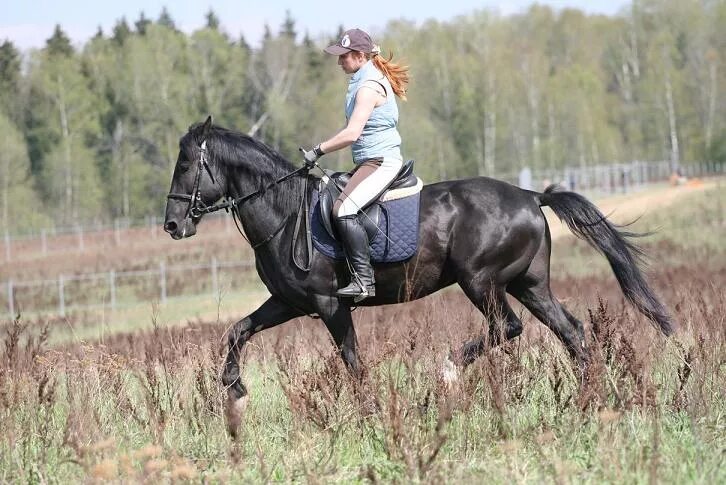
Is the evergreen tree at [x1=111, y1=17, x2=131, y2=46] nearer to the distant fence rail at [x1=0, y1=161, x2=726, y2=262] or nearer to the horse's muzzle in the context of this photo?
the distant fence rail at [x1=0, y1=161, x2=726, y2=262]

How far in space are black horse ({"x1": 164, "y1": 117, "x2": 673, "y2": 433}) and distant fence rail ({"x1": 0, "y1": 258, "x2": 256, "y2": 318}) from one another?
24.4m

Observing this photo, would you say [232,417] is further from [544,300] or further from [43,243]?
[43,243]

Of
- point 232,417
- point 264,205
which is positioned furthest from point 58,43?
point 232,417

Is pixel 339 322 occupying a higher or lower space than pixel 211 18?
lower

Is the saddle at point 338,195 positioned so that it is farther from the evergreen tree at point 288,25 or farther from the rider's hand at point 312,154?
the evergreen tree at point 288,25

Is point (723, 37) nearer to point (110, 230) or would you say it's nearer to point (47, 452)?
point (110, 230)

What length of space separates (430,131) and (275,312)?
207 feet

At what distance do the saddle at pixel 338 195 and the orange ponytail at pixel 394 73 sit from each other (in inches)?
22.2

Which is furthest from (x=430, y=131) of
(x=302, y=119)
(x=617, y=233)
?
(x=617, y=233)

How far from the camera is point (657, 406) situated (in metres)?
6.24

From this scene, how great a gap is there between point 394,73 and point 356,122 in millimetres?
588

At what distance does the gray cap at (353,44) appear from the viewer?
811 centimetres

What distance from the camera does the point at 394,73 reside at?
8.32 meters

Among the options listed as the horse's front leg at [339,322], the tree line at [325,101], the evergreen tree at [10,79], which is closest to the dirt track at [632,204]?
the tree line at [325,101]
